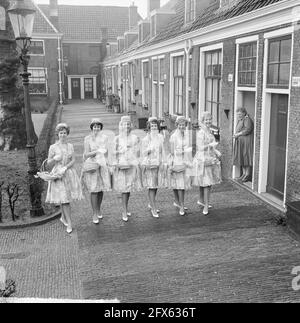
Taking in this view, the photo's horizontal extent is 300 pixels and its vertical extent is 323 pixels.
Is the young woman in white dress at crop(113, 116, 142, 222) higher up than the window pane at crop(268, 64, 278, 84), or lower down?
lower down

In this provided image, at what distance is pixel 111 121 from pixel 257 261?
2081cm

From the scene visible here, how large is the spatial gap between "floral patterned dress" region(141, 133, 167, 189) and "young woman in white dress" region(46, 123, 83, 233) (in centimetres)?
127

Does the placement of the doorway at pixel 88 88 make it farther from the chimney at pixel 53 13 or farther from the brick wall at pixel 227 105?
the brick wall at pixel 227 105

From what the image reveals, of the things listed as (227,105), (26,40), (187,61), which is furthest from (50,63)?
(26,40)

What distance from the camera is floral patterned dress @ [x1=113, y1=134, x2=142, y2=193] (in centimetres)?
739

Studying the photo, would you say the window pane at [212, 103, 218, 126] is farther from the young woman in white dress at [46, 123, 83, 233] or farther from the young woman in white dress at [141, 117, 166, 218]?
the young woman in white dress at [46, 123, 83, 233]

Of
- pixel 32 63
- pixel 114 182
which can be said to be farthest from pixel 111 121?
pixel 114 182

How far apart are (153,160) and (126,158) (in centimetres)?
52

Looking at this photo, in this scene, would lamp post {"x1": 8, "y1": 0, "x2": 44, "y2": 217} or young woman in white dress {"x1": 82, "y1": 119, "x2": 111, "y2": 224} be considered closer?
young woman in white dress {"x1": 82, "y1": 119, "x2": 111, "y2": 224}

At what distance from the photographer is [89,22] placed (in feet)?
163

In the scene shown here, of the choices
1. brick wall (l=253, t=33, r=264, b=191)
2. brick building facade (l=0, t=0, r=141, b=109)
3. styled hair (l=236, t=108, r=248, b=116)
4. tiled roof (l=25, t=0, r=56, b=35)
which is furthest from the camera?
brick building facade (l=0, t=0, r=141, b=109)

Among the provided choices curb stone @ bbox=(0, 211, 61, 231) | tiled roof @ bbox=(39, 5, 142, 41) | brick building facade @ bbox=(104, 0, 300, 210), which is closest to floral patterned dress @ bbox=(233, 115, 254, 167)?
brick building facade @ bbox=(104, 0, 300, 210)

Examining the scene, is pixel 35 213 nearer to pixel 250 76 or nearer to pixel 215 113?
pixel 250 76
